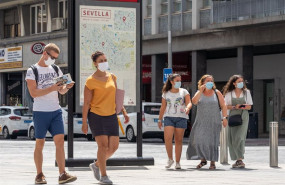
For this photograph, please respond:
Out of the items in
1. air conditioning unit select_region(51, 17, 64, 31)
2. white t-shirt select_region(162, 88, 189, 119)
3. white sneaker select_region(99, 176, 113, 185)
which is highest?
air conditioning unit select_region(51, 17, 64, 31)

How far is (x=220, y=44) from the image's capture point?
133 ft

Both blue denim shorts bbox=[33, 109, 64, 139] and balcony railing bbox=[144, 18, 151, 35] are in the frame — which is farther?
balcony railing bbox=[144, 18, 151, 35]

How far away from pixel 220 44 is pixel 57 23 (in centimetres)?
1366

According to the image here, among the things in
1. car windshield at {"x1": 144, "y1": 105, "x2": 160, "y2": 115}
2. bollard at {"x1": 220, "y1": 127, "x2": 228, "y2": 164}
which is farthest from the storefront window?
bollard at {"x1": 220, "y1": 127, "x2": 228, "y2": 164}

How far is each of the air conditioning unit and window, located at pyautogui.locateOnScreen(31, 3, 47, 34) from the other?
4.27 ft

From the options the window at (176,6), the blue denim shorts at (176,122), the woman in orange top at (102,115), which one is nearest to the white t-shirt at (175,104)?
the blue denim shorts at (176,122)

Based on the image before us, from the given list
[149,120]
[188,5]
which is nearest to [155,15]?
[188,5]

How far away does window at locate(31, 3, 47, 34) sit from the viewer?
53000 millimetres

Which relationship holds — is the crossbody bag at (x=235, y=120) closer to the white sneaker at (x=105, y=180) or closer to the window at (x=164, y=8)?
the white sneaker at (x=105, y=180)

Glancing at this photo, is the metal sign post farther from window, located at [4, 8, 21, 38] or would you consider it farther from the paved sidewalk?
window, located at [4, 8, 21, 38]

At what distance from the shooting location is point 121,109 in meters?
12.8

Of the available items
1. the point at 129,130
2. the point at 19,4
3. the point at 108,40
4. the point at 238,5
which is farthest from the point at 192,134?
the point at 19,4

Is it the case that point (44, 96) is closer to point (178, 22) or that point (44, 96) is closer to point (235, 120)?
point (235, 120)

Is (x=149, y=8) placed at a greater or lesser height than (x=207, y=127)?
greater
